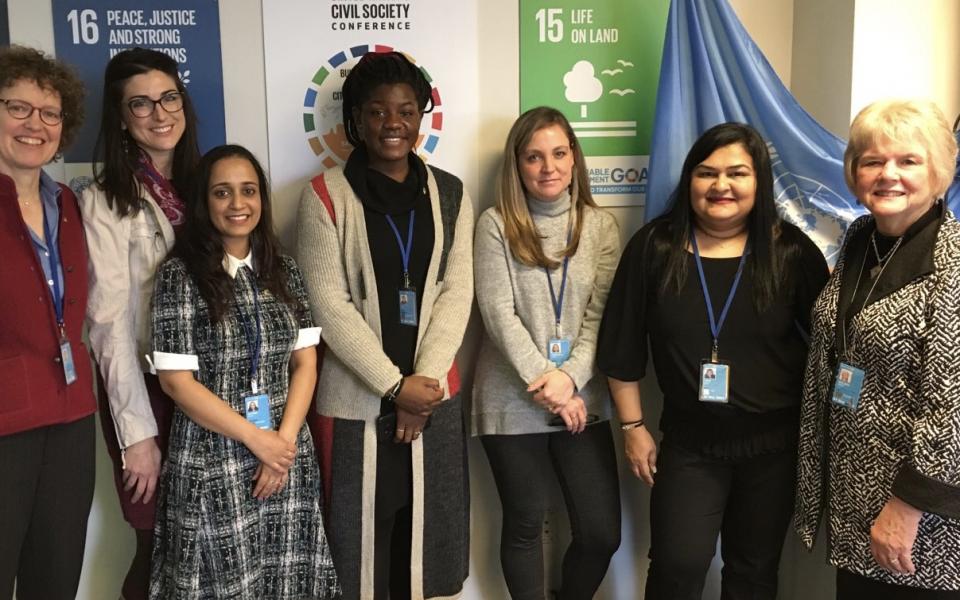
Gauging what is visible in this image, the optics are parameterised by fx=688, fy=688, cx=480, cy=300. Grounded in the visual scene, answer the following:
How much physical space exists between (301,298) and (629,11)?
1.51m

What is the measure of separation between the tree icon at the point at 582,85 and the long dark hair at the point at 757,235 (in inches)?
24.8

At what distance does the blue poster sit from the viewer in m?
2.22

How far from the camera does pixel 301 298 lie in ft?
6.29

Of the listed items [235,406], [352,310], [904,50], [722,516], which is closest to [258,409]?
[235,406]

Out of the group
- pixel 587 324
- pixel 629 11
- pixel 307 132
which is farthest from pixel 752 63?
pixel 307 132

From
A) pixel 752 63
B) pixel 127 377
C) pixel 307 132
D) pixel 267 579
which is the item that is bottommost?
pixel 267 579

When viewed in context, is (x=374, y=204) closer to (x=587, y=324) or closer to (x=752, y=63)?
(x=587, y=324)

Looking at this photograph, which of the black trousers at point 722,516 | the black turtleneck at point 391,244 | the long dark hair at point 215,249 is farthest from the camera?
the black turtleneck at point 391,244

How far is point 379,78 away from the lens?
78.7 inches

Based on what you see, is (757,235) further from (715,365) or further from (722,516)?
(722,516)

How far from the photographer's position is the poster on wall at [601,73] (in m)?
2.38

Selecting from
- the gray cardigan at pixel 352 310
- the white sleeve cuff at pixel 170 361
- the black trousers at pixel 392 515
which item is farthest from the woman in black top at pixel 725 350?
the white sleeve cuff at pixel 170 361

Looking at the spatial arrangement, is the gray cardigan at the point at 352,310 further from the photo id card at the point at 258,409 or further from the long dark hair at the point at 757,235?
the long dark hair at the point at 757,235

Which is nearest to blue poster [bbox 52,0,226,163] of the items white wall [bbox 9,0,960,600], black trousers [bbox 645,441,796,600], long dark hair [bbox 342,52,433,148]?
white wall [bbox 9,0,960,600]
